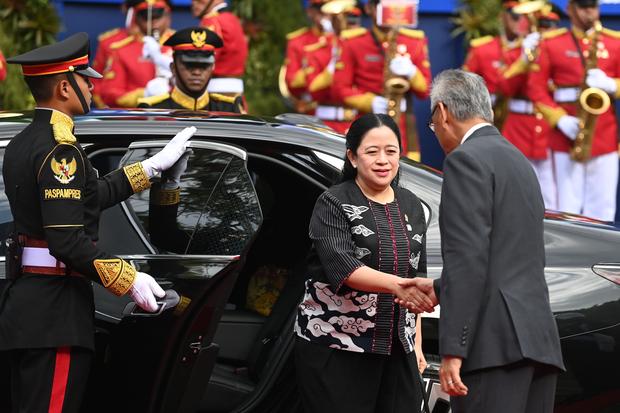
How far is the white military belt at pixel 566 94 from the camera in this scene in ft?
35.6

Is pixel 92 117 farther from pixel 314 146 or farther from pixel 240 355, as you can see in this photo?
pixel 240 355

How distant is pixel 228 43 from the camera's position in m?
10.1

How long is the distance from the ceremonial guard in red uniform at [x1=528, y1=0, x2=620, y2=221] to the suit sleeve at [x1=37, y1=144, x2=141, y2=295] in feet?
22.9

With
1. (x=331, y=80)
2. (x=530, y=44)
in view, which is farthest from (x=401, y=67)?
(x=530, y=44)

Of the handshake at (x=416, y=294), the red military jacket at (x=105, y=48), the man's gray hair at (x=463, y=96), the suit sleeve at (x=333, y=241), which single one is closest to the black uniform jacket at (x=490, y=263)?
the man's gray hair at (x=463, y=96)

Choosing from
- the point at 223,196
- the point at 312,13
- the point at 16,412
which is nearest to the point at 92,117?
the point at 223,196

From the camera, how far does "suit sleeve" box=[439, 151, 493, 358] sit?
12.7 ft

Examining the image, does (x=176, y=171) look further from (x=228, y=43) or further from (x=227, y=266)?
(x=228, y=43)

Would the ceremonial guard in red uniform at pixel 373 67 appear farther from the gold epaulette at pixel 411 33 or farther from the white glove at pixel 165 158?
the white glove at pixel 165 158

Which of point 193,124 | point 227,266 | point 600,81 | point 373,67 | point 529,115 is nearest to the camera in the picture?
point 227,266

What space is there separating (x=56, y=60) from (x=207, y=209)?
2.43ft

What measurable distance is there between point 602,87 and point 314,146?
613 centimetres

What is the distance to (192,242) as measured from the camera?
15.3ft

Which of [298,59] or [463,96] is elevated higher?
[463,96]
